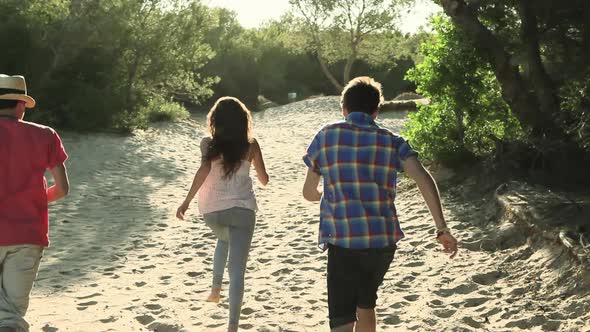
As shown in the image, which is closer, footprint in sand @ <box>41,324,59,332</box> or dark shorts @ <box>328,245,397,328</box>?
dark shorts @ <box>328,245,397,328</box>

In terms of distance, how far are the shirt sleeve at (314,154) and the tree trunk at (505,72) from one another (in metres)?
5.95

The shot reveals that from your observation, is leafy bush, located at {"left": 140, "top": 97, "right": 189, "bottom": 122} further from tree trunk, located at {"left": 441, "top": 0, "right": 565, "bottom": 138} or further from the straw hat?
the straw hat

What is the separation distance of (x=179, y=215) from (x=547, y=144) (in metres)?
5.32

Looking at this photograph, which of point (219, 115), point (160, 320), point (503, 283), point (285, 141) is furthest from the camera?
point (285, 141)

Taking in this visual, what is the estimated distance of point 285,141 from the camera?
20719 mm

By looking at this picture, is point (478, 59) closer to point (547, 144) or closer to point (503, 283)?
point (547, 144)

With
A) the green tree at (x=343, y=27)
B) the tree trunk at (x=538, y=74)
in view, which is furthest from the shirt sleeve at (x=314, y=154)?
the green tree at (x=343, y=27)

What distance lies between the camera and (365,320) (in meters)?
3.95

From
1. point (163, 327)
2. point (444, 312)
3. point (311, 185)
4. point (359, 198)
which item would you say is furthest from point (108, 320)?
point (359, 198)

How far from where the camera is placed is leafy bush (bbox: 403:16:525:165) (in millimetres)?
10250

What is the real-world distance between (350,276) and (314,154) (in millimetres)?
627

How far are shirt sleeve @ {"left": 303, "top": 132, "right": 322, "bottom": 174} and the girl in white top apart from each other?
1.09 meters

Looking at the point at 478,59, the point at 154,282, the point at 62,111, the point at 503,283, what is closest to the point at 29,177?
the point at 154,282

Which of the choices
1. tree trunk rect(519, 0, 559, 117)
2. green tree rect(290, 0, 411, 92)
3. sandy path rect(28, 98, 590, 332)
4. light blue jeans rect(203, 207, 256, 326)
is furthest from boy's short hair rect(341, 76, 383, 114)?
green tree rect(290, 0, 411, 92)
